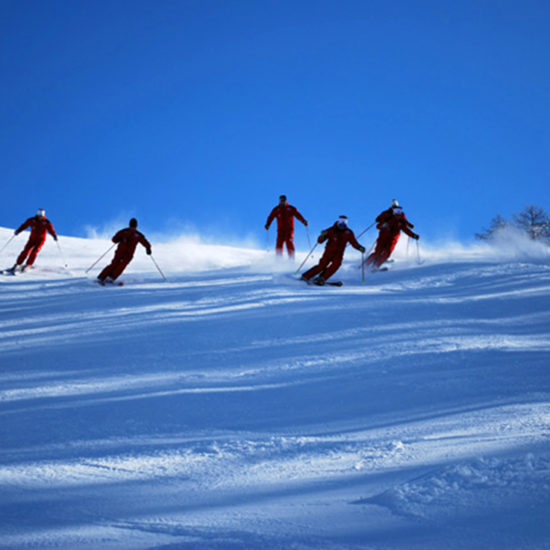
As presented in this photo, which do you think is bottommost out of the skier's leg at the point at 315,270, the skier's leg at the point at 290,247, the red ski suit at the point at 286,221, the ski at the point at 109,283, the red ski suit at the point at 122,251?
the ski at the point at 109,283

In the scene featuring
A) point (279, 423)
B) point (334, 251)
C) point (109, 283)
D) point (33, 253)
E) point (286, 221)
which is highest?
point (286, 221)

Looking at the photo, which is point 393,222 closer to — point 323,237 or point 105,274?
point 323,237

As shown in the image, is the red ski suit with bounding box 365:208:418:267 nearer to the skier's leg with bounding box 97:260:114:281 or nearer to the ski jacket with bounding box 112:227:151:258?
the ski jacket with bounding box 112:227:151:258

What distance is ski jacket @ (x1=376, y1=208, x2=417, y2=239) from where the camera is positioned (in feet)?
43.1

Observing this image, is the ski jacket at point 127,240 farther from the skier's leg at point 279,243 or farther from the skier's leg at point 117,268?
the skier's leg at point 279,243

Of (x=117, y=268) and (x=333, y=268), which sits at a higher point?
(x=117, y=268)

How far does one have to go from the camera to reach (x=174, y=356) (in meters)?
5.91

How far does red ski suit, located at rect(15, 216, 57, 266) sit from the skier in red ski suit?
3058mm

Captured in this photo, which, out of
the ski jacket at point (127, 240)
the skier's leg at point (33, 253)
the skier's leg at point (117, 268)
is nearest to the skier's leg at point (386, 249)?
the ski jacket at point (127, 240)

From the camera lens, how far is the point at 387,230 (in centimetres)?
1327

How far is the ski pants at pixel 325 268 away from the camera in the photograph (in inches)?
448

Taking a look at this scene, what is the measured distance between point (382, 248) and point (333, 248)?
7.75ft

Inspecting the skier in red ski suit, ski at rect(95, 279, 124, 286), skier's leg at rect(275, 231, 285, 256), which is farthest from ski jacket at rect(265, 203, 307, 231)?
ski at rect(95, 279, 124, 286)

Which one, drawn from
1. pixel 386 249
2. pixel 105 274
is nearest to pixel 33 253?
pixel 105 274
